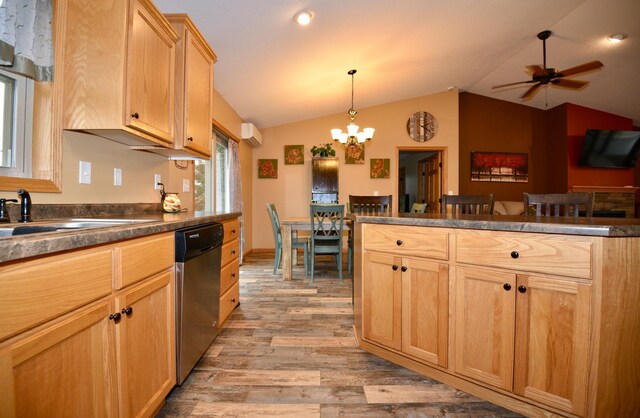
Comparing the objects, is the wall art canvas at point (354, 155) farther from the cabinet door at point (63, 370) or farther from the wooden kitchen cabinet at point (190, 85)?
the cabinet door at point (63, 370)

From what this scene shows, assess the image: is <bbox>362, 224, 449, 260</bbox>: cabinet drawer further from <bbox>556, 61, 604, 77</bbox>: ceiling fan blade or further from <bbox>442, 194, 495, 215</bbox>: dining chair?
<bbox>556, 61, 604, 77</bbox>: ceiling fan blade

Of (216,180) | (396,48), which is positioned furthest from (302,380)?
(396,48)

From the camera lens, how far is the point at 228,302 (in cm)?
232

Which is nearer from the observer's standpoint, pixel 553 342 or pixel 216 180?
pixel 553 342

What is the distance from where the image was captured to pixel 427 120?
575 cm

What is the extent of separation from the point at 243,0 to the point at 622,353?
9.64 feet

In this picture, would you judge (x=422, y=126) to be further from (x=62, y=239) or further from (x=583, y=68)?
(x=62, y=239)

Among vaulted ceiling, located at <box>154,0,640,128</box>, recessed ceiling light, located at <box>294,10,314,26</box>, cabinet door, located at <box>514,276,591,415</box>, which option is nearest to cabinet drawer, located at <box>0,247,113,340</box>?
cabinet door, located at <box>514,276,591,415</box>

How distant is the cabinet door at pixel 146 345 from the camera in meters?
1.03

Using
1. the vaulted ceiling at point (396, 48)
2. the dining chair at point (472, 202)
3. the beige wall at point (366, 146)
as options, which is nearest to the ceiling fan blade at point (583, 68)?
the vaulted ceiling at point (396, 48)

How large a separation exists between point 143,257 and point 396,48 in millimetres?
Answer: 3756

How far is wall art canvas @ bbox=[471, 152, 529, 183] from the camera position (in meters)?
6.23

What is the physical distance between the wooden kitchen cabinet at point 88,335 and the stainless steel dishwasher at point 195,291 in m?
0.09

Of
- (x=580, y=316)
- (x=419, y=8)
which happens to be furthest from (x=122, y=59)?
(x=419, y=8)
